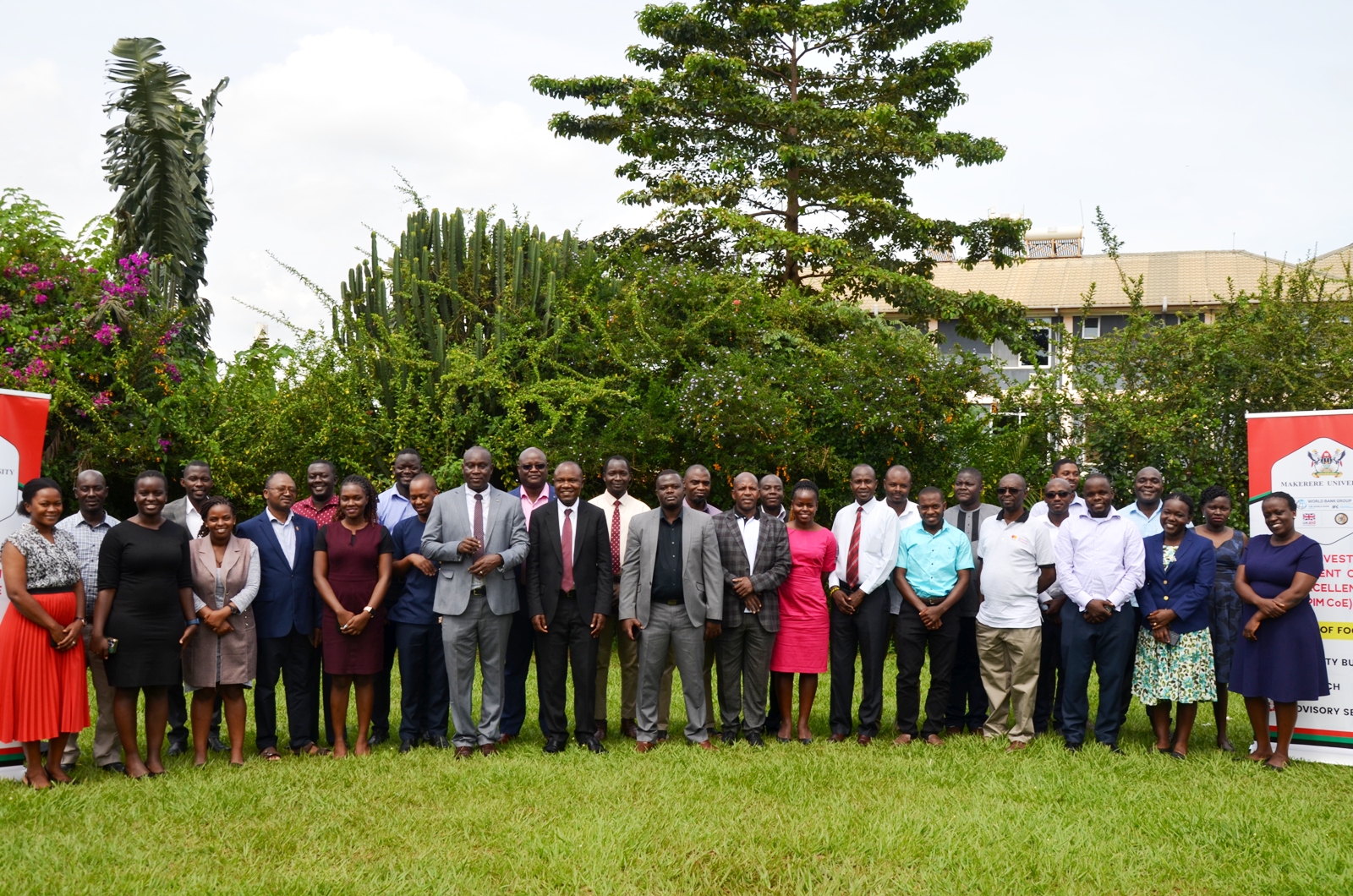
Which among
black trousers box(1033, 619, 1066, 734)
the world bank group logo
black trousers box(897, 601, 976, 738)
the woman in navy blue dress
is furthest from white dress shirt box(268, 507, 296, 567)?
the world bank group logo

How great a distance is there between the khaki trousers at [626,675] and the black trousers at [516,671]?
19.1 inches

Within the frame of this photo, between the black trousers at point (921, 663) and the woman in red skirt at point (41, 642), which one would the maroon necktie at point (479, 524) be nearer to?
the woman in red skirt at point (41, 642)

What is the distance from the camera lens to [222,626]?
23.4ft

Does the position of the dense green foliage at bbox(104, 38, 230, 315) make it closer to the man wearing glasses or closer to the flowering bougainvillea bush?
the flowering bougainvillea bush

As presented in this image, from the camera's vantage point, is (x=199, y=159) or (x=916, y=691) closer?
(x=916, y=691)

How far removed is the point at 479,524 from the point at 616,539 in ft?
3.62

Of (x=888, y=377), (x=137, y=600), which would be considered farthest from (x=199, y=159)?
(x=137, y=600)

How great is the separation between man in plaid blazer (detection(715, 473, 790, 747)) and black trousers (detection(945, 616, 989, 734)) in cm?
158

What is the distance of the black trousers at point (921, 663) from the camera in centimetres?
814

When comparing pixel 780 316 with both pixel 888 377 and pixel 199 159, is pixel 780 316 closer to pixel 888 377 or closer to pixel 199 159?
pixel 888 377

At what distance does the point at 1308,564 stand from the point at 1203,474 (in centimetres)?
618

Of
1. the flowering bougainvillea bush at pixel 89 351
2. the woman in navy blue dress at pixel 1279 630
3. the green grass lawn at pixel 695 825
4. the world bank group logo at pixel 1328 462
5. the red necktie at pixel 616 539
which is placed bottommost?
the green grass lawn at pixel 695 825

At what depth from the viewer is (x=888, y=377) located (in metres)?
12.6

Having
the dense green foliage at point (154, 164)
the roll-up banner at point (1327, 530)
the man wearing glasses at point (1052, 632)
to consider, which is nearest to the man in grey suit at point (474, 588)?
the man wearing glasses at point (1052, 632)
